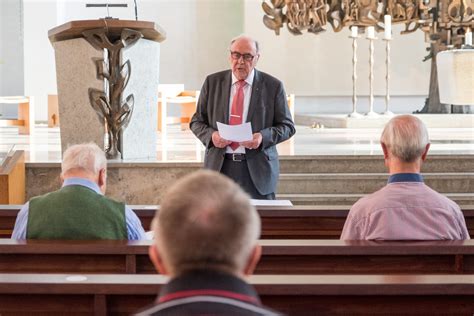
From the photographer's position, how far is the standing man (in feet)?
17.8

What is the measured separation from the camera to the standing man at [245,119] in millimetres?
5438

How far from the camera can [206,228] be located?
1.50 metres

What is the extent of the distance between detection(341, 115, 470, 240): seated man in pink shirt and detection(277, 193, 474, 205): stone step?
13.3 ft

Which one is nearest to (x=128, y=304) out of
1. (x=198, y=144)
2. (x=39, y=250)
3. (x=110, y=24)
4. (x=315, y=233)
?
(x=39, y=250)

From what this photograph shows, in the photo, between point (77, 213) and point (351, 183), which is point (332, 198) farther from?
point (77, 213)

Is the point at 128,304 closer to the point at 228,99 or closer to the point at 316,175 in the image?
the point at 228,99

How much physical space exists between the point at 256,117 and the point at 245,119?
2.5 inches

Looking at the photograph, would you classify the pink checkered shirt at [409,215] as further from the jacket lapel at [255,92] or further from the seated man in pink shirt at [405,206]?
the jacket lapel at [255,92]

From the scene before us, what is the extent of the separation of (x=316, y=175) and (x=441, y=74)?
3.55 metres

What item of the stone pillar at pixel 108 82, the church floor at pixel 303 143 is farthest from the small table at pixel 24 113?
the stone pillar at pixel 108 82

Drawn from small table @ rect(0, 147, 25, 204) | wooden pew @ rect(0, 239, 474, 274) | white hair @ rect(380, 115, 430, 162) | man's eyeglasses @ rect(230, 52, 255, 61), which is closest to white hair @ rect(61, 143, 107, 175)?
wooden pew @ rect(0, 239, 474, 274)

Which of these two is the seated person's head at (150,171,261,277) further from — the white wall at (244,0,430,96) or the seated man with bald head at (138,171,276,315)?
the white wall at (244,0,430,96)

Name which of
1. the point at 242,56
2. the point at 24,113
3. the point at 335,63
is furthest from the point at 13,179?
the point at 335,63

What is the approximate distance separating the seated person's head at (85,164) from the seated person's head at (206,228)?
2.11m
